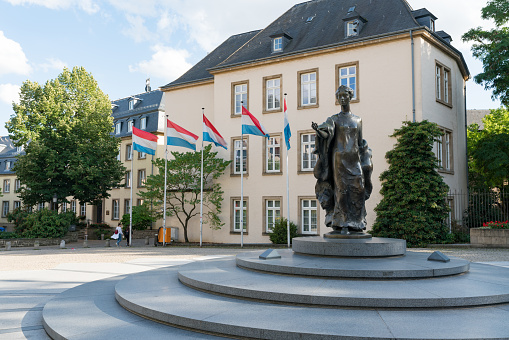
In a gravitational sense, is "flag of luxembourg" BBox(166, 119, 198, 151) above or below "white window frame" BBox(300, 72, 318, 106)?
below

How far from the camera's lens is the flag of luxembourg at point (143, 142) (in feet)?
Result: 78.5

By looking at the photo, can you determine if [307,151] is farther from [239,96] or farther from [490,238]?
Result: [490,238]

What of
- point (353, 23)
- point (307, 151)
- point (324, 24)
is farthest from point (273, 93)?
point (353, 23)

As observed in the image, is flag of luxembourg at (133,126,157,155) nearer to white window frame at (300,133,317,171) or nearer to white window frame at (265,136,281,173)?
white window frame at (265,136,281,173)

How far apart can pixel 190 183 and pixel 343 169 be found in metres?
18.4

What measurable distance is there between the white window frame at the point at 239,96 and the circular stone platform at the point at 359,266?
19650 millimetres

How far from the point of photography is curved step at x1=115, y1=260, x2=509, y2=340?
4797 mm

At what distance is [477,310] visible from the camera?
5836mm

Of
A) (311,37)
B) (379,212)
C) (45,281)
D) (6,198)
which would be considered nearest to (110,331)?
(45,281)

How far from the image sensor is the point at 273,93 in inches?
1037

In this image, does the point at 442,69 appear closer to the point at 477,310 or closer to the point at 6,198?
the point at 477,310

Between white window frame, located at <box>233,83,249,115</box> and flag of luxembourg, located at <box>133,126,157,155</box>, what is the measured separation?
19.2ft

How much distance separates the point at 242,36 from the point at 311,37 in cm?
878

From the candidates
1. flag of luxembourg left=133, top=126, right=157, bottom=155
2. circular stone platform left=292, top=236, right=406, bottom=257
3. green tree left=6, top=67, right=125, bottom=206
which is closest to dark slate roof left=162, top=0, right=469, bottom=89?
flag of luxembourg left=133, top=126, right=157, bottom=155
